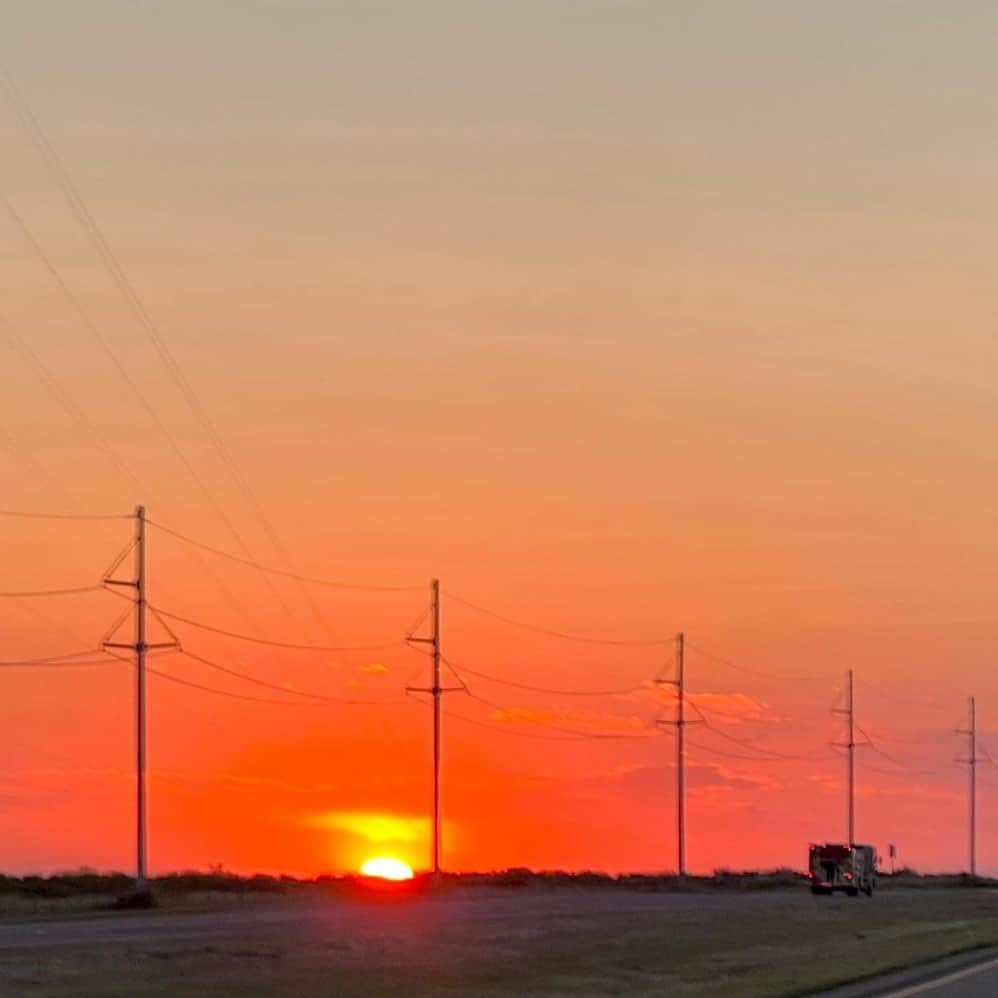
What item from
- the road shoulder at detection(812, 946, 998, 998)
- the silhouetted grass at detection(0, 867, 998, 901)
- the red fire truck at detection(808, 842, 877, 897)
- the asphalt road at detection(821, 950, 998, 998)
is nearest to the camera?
the asphalt road at detection(821, 950, 998, 998)

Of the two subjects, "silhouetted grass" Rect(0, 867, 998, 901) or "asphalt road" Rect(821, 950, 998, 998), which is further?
"silhouetted grass" Rect(0, 867, 998, 901)

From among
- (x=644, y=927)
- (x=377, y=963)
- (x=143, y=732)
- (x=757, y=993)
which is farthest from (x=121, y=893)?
(x=757, y=993)

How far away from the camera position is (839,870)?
11112 centimetres

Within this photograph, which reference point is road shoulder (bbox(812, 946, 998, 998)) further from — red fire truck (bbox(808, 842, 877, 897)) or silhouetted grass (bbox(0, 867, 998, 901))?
red fire truck (bbox(808, 842, 877, 897))

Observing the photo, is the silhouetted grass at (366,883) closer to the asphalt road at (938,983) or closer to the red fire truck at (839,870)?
the red fire truck at (839,870)

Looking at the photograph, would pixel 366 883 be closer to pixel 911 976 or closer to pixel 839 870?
pixel 839 870

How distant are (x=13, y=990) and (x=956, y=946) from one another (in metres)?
24.9

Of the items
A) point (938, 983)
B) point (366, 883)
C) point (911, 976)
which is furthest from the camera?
point (366, 883)

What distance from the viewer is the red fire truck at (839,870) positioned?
110 metres

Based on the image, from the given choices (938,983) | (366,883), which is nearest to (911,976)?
(938,983)

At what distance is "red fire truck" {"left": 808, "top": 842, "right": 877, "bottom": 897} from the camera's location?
110188 millimetres

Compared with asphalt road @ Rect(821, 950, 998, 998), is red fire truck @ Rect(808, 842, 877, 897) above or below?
below

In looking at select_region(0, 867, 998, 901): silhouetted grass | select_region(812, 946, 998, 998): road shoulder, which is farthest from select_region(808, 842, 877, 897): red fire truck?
select_region(812, 946, 998, 998): road shoulder

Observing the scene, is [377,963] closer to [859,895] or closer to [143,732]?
[143,732]
